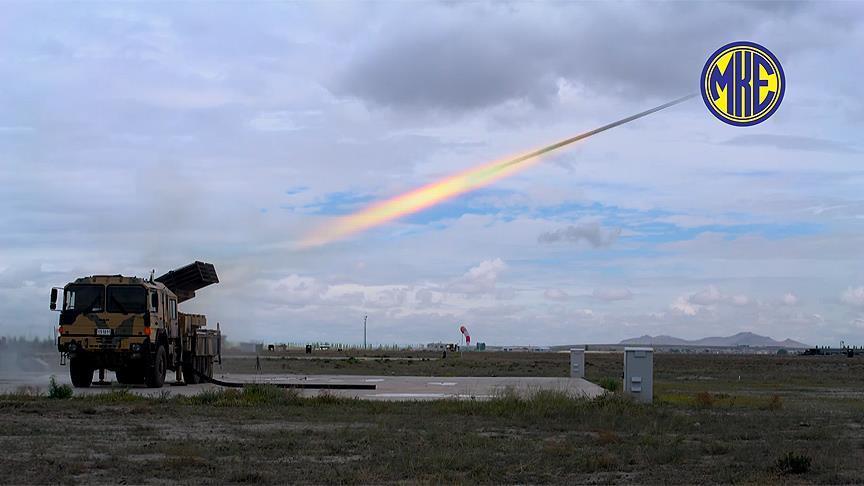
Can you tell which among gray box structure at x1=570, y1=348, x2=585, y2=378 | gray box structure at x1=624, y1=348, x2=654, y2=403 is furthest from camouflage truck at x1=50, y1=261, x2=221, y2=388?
gray box structure at x1=570, y1=348, x2=585, y2=378

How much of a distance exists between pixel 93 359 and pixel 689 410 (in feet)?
60.4

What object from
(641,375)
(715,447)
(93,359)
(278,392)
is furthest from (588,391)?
(93,359)

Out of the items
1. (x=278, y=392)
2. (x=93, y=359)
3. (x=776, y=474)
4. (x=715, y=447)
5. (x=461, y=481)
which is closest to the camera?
(x=461, y=481)

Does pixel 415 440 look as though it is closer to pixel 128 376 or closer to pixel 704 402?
pixel 704 402

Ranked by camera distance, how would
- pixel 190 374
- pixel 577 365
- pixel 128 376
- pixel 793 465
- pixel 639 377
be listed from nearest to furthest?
1. pixel 793 465
2. pixel 639 377
3. pixel 128 376
4. pixel 190 374
5. pixel 577 365

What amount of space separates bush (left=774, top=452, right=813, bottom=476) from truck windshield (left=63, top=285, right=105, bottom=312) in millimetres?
22745

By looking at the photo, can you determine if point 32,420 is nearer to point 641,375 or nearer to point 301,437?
point 301,437

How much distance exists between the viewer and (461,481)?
43.6 ft

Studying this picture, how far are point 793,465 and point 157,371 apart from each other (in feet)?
74.6

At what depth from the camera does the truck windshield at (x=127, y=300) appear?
3136 cm

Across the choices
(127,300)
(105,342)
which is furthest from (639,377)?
(105,342)

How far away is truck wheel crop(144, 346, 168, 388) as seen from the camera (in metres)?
32.0

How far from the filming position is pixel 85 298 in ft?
103

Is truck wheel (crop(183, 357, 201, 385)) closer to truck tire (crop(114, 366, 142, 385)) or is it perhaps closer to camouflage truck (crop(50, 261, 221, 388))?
truck tire (crop(114, 366, 142, 385))
